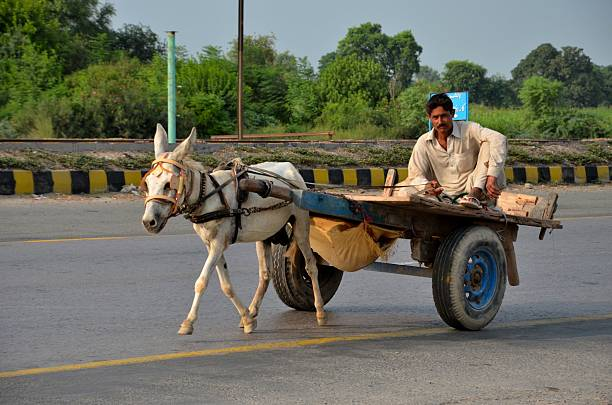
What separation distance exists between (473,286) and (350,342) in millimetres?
1083

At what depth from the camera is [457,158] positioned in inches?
328

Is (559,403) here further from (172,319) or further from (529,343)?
(172,319)

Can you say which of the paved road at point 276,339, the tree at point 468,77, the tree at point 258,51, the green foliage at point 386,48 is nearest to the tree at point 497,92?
the tree at point 468,77

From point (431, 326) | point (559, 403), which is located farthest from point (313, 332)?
point (559, 403)

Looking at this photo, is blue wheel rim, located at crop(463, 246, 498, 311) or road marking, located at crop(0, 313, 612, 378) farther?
blue wheel rim, located at crop(463, 246, 498, 311)

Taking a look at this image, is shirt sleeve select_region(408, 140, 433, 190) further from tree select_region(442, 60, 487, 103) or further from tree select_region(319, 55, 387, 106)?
tree select_region(442, 60, 487, 103)

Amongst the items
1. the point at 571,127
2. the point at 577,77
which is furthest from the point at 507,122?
the point at 577,77

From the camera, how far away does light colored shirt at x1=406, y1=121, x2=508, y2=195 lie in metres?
8.30

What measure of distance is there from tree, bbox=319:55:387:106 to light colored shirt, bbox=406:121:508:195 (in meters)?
39.7

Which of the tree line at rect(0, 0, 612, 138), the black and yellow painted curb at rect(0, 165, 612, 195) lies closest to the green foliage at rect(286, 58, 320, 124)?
the tree line at rect(0, 0, 612, 138)

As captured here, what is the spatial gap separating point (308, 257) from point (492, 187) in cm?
146

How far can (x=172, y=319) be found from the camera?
817 centimetres

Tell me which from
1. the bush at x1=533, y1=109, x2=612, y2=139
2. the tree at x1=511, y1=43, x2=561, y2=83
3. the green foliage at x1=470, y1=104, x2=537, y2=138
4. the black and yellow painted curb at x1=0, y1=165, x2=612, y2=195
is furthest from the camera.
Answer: the tree at x1=511, y1=43, x2=561, y2=83

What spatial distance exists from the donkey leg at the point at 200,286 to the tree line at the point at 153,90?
77.4 feet
